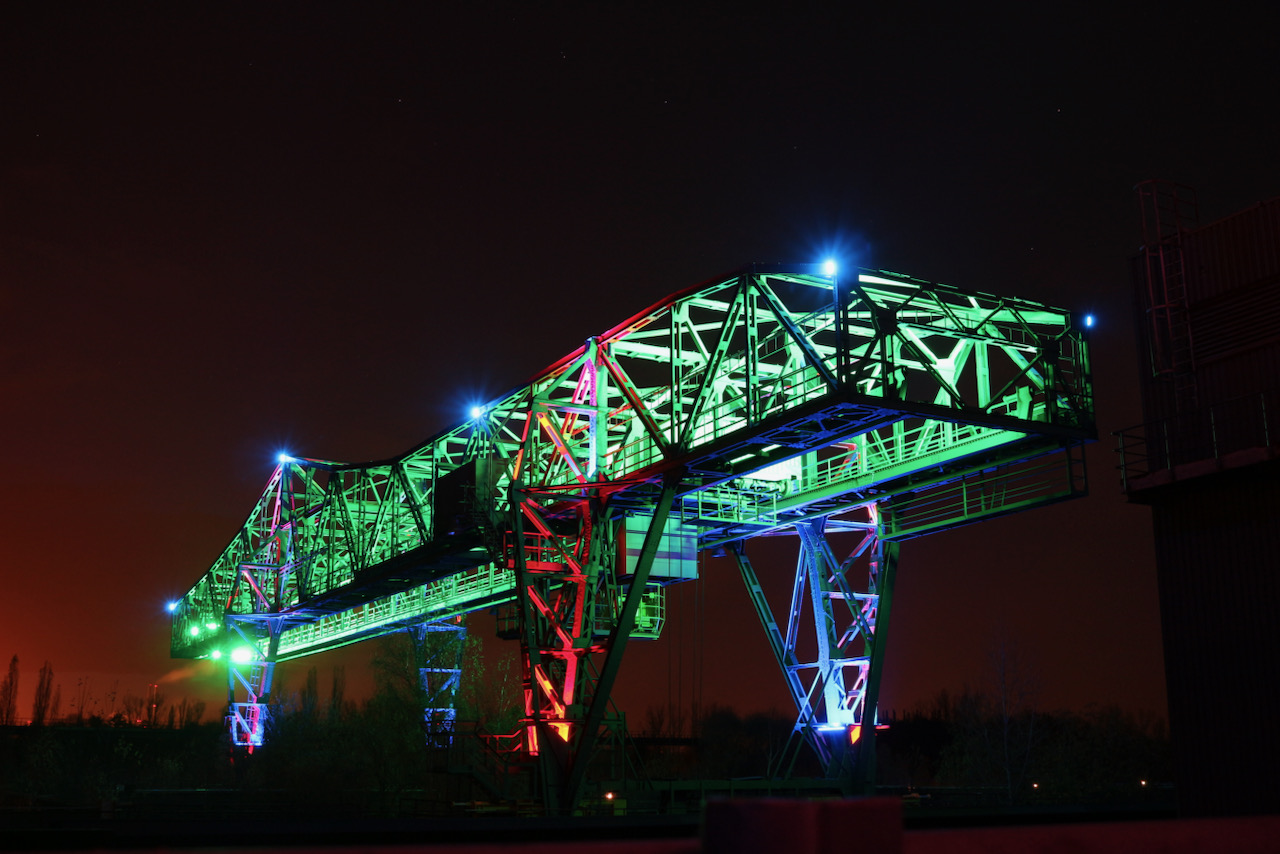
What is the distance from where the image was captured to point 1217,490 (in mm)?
23500

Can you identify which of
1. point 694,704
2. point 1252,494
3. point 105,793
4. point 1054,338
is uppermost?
point 1054,338

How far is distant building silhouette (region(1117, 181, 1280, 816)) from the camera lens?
22359mm

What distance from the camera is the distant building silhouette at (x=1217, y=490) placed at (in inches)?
880

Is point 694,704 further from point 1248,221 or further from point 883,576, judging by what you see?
point 1248,221

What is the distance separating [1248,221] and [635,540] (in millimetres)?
20188

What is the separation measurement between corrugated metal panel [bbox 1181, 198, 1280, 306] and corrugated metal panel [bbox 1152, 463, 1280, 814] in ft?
14.7

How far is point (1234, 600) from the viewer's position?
75.6ft

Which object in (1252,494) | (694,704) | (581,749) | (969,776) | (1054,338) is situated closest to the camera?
(1252,494)

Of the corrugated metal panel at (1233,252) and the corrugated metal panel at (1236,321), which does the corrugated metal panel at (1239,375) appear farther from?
the corrugated metal panel at (1233,252)

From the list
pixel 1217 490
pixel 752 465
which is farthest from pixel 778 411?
pixel 1217 490

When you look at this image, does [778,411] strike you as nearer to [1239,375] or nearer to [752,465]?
[752,465]

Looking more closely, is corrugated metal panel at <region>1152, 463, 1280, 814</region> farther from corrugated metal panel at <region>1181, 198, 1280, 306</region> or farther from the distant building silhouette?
corrugated metal panel at <region>1181, 198, 1280, 306</region>

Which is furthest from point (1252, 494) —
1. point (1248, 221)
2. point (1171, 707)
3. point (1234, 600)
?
point (1248, 221)

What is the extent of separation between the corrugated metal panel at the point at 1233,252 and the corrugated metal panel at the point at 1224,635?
4.49 metres
